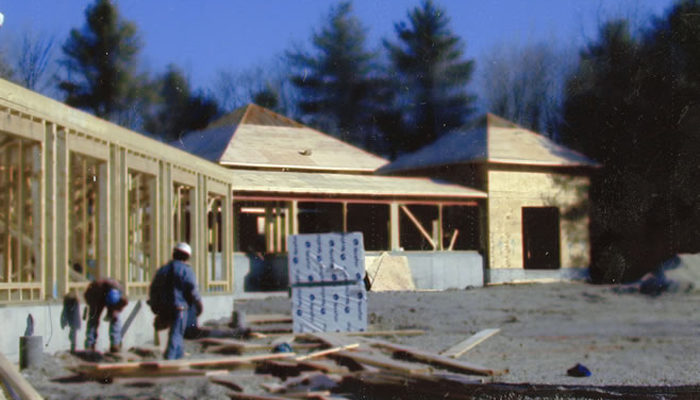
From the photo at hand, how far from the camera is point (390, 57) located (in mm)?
51906

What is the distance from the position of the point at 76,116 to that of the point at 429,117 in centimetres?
4135

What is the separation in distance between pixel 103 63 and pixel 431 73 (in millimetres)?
16294

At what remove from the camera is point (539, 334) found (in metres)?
18.6

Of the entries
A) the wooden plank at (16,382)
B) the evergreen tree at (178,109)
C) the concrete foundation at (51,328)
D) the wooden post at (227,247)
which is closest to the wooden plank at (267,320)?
the wooden post at (227,247)

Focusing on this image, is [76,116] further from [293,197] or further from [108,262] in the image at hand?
[293,197]

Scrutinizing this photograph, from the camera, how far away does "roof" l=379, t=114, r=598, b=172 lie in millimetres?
36125

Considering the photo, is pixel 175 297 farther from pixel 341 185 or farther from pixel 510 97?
pixel 510 97

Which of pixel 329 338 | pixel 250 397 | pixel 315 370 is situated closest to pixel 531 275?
pixel 329 338

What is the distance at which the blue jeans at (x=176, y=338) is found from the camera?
12.9 meters

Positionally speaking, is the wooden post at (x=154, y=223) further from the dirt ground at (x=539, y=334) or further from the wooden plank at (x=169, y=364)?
the wooden plank at (x=169, y=364)

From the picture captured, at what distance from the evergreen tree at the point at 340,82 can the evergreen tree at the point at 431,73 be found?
2.08 meters

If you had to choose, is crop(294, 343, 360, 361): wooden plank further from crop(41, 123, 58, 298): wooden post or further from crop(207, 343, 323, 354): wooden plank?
crop(41, 123, 58, 298): wooden post

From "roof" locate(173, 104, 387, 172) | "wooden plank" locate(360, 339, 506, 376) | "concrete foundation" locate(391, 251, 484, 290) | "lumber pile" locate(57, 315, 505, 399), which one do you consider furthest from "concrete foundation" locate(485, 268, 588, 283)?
"wooden plank" locate(360, 339, 506, 376)

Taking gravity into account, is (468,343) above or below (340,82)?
below
